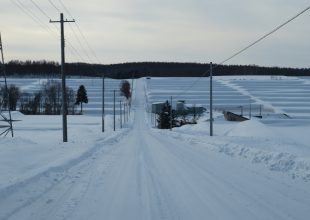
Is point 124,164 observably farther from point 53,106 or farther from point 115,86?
point 115,86

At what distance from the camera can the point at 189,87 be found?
172875 mm

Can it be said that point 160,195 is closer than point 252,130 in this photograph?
Yes

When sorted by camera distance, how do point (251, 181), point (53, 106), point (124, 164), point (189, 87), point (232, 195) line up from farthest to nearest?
point (189, 87) < point (53, 106) < point (124, 164) < point (251, 181) < point (232, 195)

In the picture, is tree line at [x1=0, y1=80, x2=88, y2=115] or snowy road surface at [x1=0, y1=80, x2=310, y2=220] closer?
snowy road surface at [x1=0, y1=80, x2=310, y2=220]

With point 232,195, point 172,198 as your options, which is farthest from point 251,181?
point 172,198

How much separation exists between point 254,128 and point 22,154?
3332 centimetres

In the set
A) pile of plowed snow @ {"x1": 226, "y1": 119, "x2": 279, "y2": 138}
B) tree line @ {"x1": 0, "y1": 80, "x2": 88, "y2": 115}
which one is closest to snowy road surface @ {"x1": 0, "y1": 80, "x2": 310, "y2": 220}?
pile of plowed snow @ {"x1": 226, "y1": 119, "x2": 279, "y2": 138}

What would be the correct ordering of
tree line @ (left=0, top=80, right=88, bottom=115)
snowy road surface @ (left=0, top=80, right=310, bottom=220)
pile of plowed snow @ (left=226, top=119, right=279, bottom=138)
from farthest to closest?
1. tree line @ (left=0, top=80, right=88, bottom=115)
2. pile of plowed snow @ (left=226, top=119, right=279, bottom=138)
3. snowy road surface @ (left=0, top=80, right=310, bottom=220)

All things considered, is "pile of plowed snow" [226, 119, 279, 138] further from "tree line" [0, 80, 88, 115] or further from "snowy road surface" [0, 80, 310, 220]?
"tree line" [0, 80, 88, 115]

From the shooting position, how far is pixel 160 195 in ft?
30.7

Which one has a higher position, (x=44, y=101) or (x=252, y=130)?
(x=252, y=130)

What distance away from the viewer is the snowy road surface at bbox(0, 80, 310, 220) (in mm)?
7555

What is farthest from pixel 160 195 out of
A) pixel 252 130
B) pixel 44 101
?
pixel 44 101

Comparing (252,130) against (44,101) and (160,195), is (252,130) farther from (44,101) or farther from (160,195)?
(44,101)
